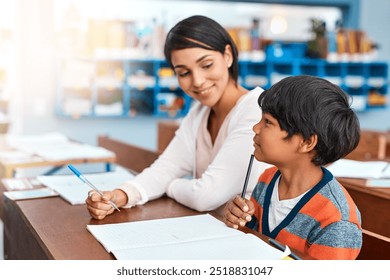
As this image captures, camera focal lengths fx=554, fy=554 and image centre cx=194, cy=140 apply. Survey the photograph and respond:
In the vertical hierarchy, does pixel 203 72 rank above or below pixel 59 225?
above

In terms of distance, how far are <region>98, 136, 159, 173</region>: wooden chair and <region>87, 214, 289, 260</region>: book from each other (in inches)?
37.7

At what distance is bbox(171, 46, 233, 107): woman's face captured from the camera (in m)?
1.48

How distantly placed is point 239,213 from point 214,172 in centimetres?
28

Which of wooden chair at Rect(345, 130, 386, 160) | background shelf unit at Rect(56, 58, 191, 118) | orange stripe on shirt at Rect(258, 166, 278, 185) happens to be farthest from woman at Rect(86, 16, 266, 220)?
background shelf unit at Rect(56, 58, 191, 118)

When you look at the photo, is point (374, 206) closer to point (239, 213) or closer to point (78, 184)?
point (239, 213)

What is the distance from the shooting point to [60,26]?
5406 mm

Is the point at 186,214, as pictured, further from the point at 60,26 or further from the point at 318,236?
the point at 60,26

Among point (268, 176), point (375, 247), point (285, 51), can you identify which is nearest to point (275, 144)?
point (268, 176)

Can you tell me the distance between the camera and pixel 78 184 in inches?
64.3

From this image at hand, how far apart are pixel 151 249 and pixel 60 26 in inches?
189

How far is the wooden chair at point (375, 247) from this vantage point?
1.08m

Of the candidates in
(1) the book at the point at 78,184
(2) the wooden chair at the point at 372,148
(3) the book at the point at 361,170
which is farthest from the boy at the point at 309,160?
(2) the wooden chair at the point at 372,148

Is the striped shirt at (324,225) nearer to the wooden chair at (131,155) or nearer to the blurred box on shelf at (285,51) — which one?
the wooden chair at (131,155)
